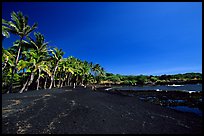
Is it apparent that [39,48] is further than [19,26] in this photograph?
Yes

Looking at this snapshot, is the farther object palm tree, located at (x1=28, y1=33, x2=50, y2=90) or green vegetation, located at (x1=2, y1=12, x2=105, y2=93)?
palm tree, located at (x1=28, y1=33, x2=50, y2=90)

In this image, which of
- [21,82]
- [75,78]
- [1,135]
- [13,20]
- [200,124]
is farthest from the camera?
[75,78]

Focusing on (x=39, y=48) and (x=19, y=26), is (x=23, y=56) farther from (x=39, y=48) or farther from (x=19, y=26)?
(x=19, y=26)

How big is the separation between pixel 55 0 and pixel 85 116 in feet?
25.8

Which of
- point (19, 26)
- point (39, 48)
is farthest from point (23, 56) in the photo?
point (19, 26)

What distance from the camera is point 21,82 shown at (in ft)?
144

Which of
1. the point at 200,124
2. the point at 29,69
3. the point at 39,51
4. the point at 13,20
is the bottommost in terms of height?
the point at 200,124

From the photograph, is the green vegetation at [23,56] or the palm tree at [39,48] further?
the palm tree at [39,48]

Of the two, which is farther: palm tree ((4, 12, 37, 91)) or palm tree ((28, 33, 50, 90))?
palm tree ((28, 33, 50, 90))

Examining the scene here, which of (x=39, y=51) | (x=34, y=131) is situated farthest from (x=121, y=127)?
(x=39, y=51)

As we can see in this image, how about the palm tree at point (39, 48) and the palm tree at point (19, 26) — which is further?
the palm tree at point (39, 48)

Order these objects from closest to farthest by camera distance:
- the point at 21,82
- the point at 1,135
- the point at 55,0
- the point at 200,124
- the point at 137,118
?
1. the point at 55,0
2. the point at 1,135
3. the point at 200,124
4. the point at 137,118
5. the point at 21,82

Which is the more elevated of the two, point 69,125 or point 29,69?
point 29,69

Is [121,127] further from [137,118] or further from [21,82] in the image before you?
[21,82]
